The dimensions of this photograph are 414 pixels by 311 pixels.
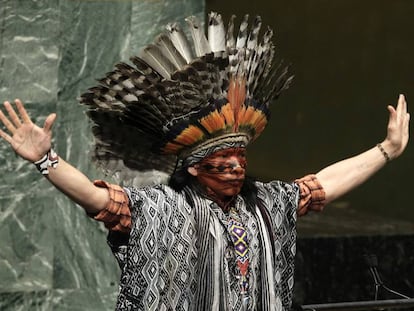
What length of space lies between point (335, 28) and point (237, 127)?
4011mm

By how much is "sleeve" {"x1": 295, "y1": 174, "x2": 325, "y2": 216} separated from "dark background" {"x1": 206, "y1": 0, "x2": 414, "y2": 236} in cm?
340

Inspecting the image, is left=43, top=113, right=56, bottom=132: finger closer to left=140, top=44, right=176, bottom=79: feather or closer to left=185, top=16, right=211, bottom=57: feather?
left=140, top=44, right=176, bottom=79: feather

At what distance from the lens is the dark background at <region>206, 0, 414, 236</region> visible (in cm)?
914

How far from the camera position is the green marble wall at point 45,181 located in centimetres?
738

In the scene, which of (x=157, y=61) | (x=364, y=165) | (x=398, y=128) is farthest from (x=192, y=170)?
(x=398, y=128)

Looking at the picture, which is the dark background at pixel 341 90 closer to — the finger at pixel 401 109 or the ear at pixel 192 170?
the finger at pixel 401 109

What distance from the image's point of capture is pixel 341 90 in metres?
9.22

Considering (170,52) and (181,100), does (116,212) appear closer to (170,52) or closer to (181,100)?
(181,100)

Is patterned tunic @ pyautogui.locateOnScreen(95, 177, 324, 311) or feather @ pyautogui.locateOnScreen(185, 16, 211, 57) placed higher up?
feather @ pyautogui.locateOnScreen(185, 16, 211, 57)

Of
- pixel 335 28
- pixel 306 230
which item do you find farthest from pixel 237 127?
pixel 335 28

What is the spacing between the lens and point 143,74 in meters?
5.30

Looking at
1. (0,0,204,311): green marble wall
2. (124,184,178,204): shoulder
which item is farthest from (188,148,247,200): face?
(0,0,204,311): green marble wall

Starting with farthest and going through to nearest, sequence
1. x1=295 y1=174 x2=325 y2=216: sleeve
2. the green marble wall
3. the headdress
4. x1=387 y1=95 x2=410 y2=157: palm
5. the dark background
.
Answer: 1. the dark background
2. the green marble wall
3. x1=387 y1=95 x2=410 y2=157: palm
4. x1=295 y1=174 x2=325 y2=216: sleeve
5. the headdress

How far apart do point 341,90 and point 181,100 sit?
408 cm
